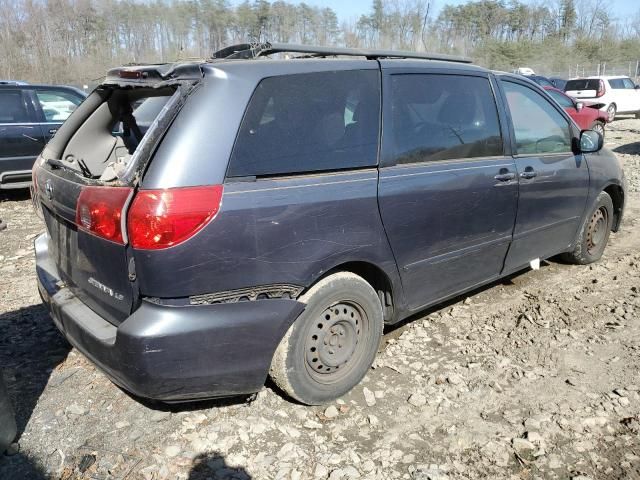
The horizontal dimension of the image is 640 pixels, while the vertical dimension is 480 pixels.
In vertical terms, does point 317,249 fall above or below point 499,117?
below

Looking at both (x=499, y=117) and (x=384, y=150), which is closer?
(x=384, y=150)

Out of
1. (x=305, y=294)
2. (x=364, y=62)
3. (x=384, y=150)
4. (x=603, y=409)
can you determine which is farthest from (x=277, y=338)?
(x=603, y=409)

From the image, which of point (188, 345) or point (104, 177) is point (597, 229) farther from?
point (104, 177)

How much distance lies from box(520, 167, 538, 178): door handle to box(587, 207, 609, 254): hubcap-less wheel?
4.60ft

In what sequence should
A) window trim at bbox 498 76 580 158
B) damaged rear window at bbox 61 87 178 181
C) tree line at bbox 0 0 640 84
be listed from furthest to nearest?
tree line at bbox 0 0 640 84, window trim at bbox 498 76 580 158, damaged rear window at bbox 61 87 178 181

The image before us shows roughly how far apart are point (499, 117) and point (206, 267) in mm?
2492

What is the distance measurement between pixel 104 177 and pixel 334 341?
1550 millimetres

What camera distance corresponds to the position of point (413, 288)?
10.9 feet

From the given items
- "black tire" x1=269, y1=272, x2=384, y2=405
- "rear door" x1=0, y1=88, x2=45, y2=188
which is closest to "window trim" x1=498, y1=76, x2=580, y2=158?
"black tire" x1=269, y1=272, x2=384, y2=405

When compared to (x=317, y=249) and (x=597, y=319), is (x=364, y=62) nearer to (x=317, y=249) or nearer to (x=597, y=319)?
(x=317, y=249)

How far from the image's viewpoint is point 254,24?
69.8ft

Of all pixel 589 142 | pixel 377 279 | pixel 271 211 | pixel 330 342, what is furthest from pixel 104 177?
pixel 589 142

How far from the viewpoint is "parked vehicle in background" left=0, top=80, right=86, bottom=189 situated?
26.1 ft

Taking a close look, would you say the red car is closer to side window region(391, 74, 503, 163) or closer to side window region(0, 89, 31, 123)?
side window region(391, 74, 503, 163)
